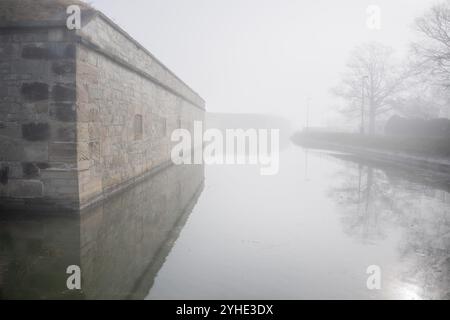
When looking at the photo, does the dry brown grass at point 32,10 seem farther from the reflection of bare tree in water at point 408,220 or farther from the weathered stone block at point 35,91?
the reflection of bare tree in water at point 408,220

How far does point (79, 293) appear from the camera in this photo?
3.09 metres

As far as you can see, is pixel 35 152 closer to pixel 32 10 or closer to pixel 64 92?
pixel 64 92

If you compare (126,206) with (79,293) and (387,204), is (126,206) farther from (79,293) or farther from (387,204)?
(387,204)

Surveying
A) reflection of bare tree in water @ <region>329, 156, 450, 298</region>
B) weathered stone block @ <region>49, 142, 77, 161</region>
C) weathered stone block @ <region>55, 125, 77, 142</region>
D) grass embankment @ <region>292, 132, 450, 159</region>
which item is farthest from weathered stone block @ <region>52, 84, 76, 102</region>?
grass embankment @ <region>292, 132, 450, 159</region>

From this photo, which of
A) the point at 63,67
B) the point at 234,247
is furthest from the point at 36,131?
the point at 234,247

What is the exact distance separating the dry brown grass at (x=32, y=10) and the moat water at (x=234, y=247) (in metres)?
3.52

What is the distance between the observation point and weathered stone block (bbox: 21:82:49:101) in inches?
238

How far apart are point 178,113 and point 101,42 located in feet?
33.6

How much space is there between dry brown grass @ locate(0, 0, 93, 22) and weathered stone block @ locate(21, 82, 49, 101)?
115 cm

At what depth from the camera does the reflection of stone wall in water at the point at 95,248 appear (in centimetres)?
322

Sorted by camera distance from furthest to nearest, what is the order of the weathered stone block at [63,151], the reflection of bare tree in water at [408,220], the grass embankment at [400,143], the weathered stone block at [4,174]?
the grass embankment at [400,143] < the weathered stone block at [4,174] < the weathered stone block at [63,151] < the reflection of bare tree in water at [408,220]

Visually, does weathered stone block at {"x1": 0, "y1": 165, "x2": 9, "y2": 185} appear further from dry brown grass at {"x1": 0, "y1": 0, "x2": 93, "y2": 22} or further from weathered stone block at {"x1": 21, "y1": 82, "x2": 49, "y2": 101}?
dry brown grass at {"x1": 0, "y1": 0, "x2": 93, "y2": 22}

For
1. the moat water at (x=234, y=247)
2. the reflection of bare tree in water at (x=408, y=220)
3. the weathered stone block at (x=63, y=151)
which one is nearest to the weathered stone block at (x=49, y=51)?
the weathered stone block at (x=63, y=151)

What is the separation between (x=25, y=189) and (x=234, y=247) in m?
4.13
